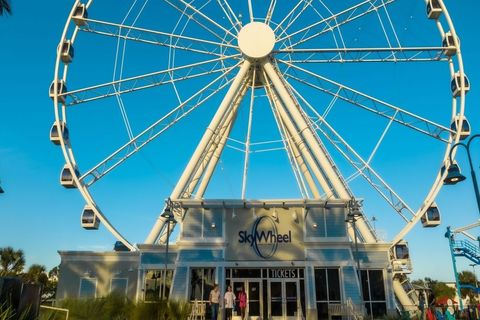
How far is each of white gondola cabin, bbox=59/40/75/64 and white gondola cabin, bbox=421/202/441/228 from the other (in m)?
20.5

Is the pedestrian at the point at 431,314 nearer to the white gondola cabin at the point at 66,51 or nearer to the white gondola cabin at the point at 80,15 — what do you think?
the white gondola cabin at the point at 66,51

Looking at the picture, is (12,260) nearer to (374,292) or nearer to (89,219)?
(89,219)

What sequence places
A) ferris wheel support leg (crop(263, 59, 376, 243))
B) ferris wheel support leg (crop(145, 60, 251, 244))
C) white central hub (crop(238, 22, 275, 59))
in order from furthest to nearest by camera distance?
1. white central hub (crop(238, 22, 275, 59))
2. ferris wheel support leg (crop(145, 60, 251, 244))
3. ferris wheel support leg (crop(263, 59, 376, 243))

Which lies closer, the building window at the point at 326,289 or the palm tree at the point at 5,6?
the palm tree at the point at 5,6

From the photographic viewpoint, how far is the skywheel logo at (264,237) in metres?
21.0

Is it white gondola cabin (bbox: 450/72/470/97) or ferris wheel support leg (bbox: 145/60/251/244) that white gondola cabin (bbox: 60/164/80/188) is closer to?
ferris wheel support leg (bbox: 145/60/251/244)

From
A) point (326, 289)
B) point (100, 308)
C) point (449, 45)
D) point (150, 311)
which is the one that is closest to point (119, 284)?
point (326, 289)

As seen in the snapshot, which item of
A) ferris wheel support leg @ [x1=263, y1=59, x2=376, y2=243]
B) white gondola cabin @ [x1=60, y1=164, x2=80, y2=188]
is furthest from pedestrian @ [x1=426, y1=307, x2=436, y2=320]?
white gondola cabin @ [x1=60, y1=164, x2=80, y2=188]

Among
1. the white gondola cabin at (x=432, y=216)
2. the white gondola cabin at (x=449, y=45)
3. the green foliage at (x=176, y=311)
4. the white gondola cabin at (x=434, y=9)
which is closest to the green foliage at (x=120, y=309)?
the green foliage at (x=176, y=311)

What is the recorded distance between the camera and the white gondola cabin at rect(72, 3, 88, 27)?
24312 millimetres

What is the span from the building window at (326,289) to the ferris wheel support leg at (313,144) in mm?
2639

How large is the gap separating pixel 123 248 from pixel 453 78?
1926 centimetres

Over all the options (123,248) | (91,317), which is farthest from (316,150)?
(91,317)

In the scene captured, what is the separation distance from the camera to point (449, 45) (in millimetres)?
23281
